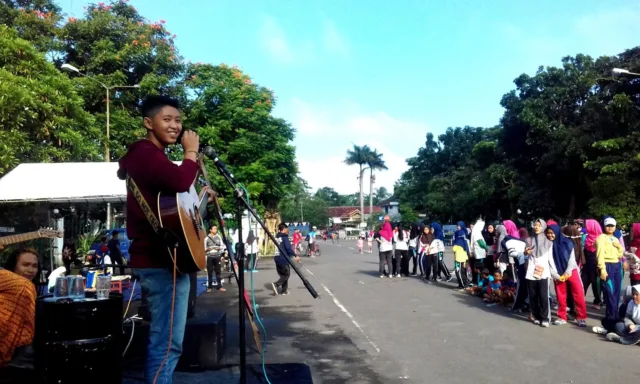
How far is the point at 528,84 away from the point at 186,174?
3266 cm

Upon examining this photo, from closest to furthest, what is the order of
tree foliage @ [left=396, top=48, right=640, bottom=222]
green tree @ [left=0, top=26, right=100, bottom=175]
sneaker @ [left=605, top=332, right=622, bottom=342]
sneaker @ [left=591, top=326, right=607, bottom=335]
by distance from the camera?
sneaker @ [left=605, top=332, right=622, bottom=342], sneaker @ [left=591, top=326, right=607, bottom=335], green tree @ [left=0, top=26, right=100, bottom=175], tree foliage @ [left=396, top=48, right=640, bottom=222]

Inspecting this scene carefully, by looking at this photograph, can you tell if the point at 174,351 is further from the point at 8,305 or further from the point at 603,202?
the point at 603,202

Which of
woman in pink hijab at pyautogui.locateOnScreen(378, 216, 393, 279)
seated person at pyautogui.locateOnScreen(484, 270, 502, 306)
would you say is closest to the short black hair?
seated person at pyautogui.locateOnScreen(484, 270, 502, 306)

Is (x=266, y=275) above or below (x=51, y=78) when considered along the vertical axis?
below

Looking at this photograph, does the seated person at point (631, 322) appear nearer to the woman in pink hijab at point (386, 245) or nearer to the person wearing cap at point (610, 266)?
the person wearing cap at point (610, 266)

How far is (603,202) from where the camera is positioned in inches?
890

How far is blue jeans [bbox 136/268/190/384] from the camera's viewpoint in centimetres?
290

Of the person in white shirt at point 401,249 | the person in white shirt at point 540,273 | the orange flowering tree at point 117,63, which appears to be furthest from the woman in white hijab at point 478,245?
the orange flowering tree at point 117,63

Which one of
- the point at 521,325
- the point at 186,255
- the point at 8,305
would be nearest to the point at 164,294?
the point at 186,255

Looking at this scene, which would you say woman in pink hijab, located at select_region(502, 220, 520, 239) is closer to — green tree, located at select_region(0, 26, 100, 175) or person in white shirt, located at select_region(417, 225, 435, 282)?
person in white shirt, located at select_region(417, 225, 435, 282)

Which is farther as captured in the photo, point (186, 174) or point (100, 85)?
point (100, 85)

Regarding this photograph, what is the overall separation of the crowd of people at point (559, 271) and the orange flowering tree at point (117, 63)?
16.6 m

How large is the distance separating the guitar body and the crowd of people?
6.13 meters

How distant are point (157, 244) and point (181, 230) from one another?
180mm
